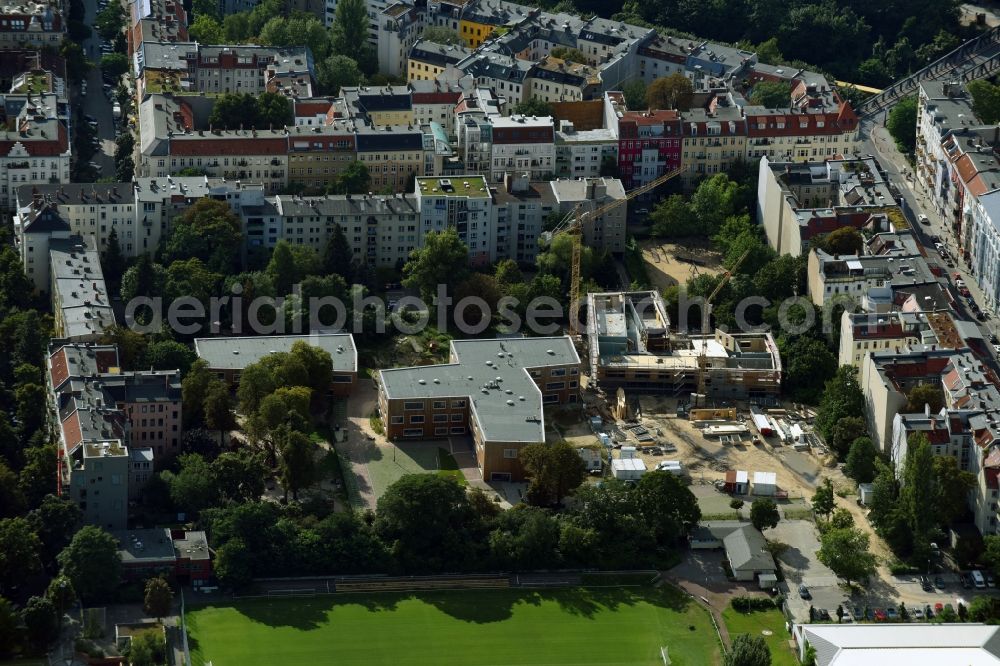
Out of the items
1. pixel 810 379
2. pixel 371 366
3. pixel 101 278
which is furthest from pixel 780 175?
pixel 101 278

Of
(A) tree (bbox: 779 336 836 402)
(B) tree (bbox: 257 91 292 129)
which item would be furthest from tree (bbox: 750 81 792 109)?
(B) tree (bbox: 257 91 292 129)

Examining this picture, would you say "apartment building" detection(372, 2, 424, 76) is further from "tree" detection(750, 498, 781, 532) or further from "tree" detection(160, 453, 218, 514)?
"tree" detection(750, 498, 781, 532)

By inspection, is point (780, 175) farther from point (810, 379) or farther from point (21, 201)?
point (21, 201)

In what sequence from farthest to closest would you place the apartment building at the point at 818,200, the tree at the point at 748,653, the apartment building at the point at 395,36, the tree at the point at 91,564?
the apartment building at the point at 395,36 < the apartment building at the point at 818,200 < the tree at the point at 91,564 < the tree at the point at 748,653

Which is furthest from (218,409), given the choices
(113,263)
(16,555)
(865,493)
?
(865,493)

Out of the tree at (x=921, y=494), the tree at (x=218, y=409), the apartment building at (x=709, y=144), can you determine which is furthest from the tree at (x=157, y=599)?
the apartment building at (x=709, y=144)

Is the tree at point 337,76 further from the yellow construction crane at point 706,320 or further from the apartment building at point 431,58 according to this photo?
the yellow construction crane at point 706,320
